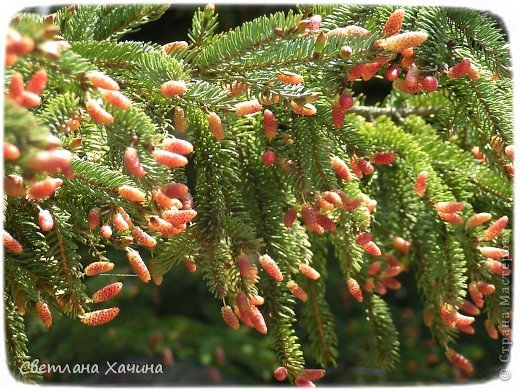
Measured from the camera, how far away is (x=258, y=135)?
3.44 ft

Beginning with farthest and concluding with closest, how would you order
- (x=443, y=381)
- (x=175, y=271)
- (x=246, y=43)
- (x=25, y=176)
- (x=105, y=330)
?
(x=175, y=271)
(x=443, y=381)
(x=105, y=330)
(x=246, y=43)
(x=25, y=176)

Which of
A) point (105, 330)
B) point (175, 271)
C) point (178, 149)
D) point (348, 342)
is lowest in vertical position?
point (348, 342)

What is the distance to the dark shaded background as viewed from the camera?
6.41ft

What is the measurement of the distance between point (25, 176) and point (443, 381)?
206cm

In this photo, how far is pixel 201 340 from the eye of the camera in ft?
7.41

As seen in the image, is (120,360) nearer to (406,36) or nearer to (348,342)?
(348,342)

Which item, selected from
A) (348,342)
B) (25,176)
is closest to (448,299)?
(25,176)

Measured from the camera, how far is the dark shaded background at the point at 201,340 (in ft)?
6.41

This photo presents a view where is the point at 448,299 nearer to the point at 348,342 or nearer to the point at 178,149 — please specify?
the point at 178,149

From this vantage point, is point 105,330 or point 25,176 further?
point 105,330

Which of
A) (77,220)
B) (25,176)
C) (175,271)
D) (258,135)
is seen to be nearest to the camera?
(25,176)

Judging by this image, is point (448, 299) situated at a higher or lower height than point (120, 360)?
higher

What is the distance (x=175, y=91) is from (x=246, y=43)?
0.11 m

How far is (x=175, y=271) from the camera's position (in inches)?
102
